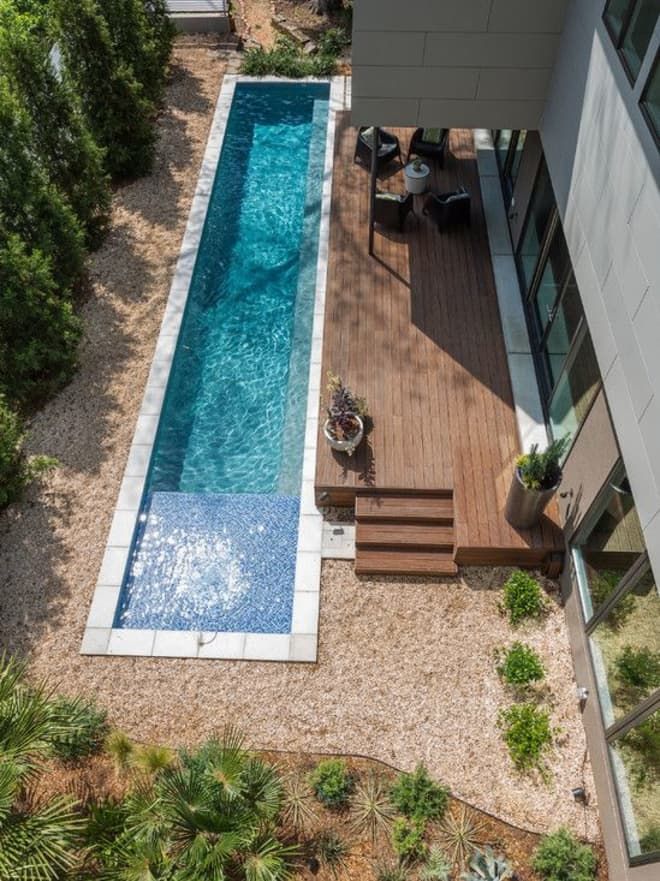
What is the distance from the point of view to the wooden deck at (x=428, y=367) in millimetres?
8703

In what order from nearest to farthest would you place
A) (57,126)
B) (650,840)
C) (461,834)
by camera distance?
1. (650,840)
2. (461,834)
3. (57,126)

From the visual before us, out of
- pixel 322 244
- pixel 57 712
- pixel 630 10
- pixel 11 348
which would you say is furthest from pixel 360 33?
pixel 57 712

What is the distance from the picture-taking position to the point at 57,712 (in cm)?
662

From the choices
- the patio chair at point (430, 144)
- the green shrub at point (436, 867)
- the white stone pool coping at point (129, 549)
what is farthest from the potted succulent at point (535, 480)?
the patio chair at point (430, 144)

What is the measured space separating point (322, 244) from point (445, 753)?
890 centimetres

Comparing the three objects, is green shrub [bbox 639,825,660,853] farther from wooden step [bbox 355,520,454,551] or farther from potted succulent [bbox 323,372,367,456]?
potted succulent [bbox 323,372,367,456]

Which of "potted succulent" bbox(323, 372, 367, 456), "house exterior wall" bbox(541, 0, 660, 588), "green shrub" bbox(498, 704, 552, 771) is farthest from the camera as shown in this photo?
"potted succulent" bbox(323, 372, 367, 456)

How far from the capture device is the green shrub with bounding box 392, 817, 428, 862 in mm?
6516

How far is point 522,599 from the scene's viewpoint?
8.05m

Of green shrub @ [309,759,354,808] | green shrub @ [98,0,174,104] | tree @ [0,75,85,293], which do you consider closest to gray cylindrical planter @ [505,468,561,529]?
green shrub @ [309,759,354,808]

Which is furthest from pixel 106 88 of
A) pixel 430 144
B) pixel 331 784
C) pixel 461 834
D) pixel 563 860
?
pixel 563 860

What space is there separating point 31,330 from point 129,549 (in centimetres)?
396

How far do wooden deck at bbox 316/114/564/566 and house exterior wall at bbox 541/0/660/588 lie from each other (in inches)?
101

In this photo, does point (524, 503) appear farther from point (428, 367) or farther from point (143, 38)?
point (143, 38)
